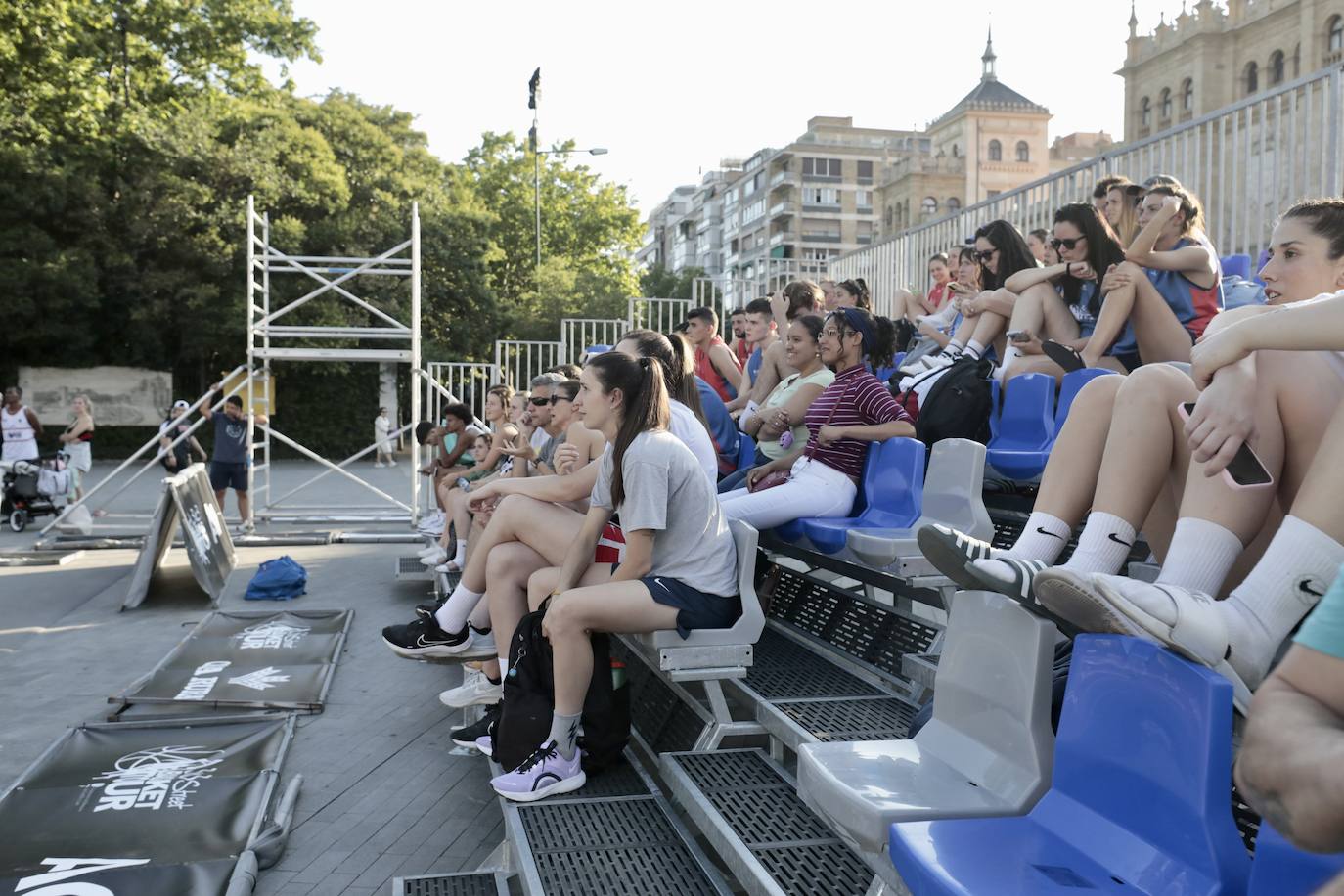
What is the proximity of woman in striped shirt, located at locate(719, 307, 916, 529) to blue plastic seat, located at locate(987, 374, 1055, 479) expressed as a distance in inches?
17.2

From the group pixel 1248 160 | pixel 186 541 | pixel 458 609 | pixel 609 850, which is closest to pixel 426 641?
pixel 458 609

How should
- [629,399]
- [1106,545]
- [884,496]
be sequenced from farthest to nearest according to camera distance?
[884,496] → [629,399] → [1106,545]

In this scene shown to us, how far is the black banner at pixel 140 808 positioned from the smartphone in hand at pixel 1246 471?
317cm

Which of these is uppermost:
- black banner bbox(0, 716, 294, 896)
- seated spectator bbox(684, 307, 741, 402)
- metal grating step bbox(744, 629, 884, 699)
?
seated spectator bbox(684, 307, 741, 402)

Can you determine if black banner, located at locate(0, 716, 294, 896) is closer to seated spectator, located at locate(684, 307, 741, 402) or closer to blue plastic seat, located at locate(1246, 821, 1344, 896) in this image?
blue plastic seat, located at locate(1246, 821, 1344, 896)

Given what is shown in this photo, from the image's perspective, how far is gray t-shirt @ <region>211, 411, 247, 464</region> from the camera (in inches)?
487

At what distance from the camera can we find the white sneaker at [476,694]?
14.8 feet

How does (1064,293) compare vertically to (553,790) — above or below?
above

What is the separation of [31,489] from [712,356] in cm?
957

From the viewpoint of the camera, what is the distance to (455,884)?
3.35 m

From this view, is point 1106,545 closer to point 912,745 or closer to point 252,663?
point 912,745

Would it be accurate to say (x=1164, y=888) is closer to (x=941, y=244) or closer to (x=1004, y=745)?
(x=1004, y=745)

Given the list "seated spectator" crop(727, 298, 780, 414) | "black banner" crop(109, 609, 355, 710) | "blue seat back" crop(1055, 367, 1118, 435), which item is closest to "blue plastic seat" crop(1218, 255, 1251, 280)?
"blue seat back" crop(1055, 367, 1118, 435)

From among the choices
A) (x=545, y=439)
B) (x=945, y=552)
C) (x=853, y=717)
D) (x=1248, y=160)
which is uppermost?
(x=1248, y=160)
